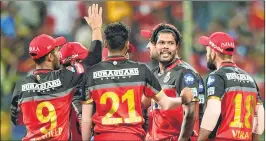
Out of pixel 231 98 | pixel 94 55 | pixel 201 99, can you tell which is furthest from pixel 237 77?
pixel 94 55

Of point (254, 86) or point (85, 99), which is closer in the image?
point (85, 99)

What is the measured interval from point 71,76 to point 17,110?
3.18ft

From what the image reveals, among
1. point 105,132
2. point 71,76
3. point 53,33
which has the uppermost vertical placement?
point 53,33

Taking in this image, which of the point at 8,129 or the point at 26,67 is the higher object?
the point at 26,67

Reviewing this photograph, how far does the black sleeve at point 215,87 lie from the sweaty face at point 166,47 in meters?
0.56

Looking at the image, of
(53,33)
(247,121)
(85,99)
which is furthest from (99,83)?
(53,33)

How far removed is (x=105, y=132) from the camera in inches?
368

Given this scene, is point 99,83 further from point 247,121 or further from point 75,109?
point 247,121

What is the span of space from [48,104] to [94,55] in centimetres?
78

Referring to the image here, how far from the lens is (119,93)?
30.4 ft

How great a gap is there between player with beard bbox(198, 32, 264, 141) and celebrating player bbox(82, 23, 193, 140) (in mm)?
1060

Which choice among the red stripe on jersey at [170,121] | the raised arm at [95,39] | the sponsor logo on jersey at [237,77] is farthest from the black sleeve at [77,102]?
the sponsor logo on jersey at [237,77]

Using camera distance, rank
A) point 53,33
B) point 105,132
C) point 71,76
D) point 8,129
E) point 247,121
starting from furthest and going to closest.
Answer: point 53,33
point 8,129
point 247,121
point 71,76
point 105,132

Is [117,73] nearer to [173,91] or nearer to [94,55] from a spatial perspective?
[94,55]
